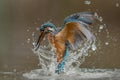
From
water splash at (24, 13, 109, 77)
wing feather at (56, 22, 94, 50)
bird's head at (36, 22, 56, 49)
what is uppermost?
bird's head at (36, 22, 56, 49)

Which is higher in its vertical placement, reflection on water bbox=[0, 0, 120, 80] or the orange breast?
reflection on water bbox=[0, 0, 120, 80]

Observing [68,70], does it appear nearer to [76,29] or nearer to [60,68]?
[60,68]

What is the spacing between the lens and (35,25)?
1080cm

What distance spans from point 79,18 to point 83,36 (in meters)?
0.18

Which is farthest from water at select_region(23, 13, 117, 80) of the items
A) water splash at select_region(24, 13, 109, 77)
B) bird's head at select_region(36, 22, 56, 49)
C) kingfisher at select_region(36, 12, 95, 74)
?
bird's head at select_region(36, 22, 56, 49)

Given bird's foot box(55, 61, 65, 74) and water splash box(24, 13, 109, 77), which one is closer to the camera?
bird's foot box(55, 61, 65, 74)

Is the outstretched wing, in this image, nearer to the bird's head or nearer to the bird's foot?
the bird's head

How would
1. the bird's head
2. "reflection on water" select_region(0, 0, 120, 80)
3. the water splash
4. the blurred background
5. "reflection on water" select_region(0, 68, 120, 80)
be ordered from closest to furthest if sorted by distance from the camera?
"reflection on water" select_region(0, 68, 120, 80), the bird's head, the water splash, "reflection on water" select_region(0, 0, 120, 80), the blurred background

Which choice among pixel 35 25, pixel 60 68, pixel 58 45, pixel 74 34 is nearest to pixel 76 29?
pixel 74 34

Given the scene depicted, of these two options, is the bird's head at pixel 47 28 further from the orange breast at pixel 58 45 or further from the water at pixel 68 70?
the water at pixel 68 70

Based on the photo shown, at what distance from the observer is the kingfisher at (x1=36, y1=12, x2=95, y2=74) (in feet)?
21.1

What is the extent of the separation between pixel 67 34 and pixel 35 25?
4300 mm

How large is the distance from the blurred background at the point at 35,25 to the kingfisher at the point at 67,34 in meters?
0.66

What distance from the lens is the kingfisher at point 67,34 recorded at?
21.1 feet
